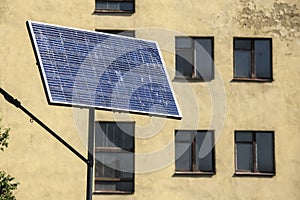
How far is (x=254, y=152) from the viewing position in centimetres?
2545

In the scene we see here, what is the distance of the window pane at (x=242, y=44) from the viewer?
2625 centimetres

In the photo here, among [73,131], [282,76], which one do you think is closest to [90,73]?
[73,131]

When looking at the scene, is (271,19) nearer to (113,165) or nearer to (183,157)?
(183,157)

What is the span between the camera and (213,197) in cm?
2506

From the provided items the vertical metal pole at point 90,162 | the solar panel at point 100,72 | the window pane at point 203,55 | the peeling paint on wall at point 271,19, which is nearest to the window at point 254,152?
the window pane at point 203,55

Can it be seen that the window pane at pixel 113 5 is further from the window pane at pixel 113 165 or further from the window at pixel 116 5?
the window pane at pixel 113 165

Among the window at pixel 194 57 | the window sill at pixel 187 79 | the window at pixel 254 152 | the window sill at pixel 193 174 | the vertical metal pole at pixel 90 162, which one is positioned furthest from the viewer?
the window at pixel 194 57

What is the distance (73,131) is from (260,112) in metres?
6.66

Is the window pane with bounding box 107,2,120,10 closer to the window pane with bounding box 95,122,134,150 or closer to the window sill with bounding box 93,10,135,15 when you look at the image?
the window sill with bounding box 93,10,135,15

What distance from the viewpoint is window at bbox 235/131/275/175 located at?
25359 mm

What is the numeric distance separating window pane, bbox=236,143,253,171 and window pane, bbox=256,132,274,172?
11.3 inches

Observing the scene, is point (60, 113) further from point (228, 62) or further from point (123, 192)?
point (228, 62)

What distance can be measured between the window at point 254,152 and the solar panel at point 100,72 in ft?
34.0

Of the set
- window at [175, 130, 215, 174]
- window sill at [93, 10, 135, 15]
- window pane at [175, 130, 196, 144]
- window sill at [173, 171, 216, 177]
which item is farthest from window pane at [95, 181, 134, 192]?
window sill at [93, 10, 135, 15]
